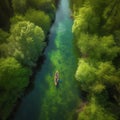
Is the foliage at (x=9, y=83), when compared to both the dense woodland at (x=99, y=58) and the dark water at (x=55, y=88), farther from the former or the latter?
the dense woodland at (x=99, y=58)

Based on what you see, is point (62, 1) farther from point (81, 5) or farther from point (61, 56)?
point (61, 56)

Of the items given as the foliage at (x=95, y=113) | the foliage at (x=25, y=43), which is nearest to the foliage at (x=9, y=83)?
the foliage at (x=25, y=43)

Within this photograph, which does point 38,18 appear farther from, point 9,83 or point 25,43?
point 9,83

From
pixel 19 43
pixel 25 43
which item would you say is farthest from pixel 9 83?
pixel 25 43

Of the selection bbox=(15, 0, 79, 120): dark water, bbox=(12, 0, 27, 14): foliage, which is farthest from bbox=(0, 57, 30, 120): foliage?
bbox=(12, 0, 27, 14): foliage

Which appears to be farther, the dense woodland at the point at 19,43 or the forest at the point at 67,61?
the dense woodland at the point at 19,43

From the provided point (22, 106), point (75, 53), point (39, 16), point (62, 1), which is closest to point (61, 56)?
point (75, 53)

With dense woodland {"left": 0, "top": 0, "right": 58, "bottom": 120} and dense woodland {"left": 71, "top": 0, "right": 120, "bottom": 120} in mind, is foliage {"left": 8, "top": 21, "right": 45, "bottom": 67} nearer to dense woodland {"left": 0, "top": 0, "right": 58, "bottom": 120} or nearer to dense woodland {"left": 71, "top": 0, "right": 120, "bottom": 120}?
dense woodland {"left": 0, "top": 0, "right": 58, "bottom": 120}
